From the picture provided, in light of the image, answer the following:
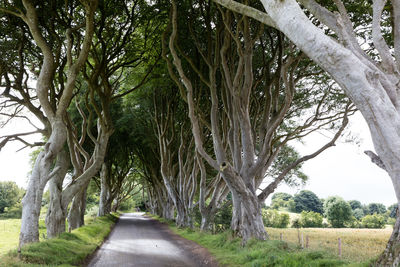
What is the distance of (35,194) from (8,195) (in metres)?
58.7

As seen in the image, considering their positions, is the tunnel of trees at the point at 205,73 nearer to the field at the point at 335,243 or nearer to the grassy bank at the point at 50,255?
the grassy bank at the point at 50,255

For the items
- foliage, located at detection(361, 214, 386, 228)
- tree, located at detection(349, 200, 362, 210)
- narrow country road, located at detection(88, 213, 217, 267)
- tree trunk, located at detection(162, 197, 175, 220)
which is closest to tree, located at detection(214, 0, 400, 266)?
narrow country road, located at detection(88, 213, 217, 267)

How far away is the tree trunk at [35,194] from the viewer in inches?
382

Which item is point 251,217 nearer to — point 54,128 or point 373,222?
point 54,128

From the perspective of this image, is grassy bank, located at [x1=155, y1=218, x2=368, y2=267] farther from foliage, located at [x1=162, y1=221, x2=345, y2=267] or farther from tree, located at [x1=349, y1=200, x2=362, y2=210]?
tree, located at [x1=349, y1=200, x2=362, y2=210]

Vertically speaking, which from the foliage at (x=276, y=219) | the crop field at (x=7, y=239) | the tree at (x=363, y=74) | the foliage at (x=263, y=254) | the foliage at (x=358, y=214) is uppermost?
the tree at (x=363, y=74)

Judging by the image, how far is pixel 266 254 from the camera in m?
9.12

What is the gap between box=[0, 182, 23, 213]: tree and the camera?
194 feet

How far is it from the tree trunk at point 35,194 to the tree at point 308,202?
272ft

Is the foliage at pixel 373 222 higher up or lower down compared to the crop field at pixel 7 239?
lower down

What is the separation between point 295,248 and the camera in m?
9.84

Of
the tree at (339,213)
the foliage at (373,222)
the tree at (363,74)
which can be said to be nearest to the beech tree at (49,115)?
the tree at (363,74)

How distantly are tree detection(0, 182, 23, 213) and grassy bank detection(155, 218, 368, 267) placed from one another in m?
57.3

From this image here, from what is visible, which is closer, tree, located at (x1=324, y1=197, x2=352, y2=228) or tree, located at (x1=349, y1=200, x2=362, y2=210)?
tree, located at (x1=324, y1=197, x2=352, y2=228)
